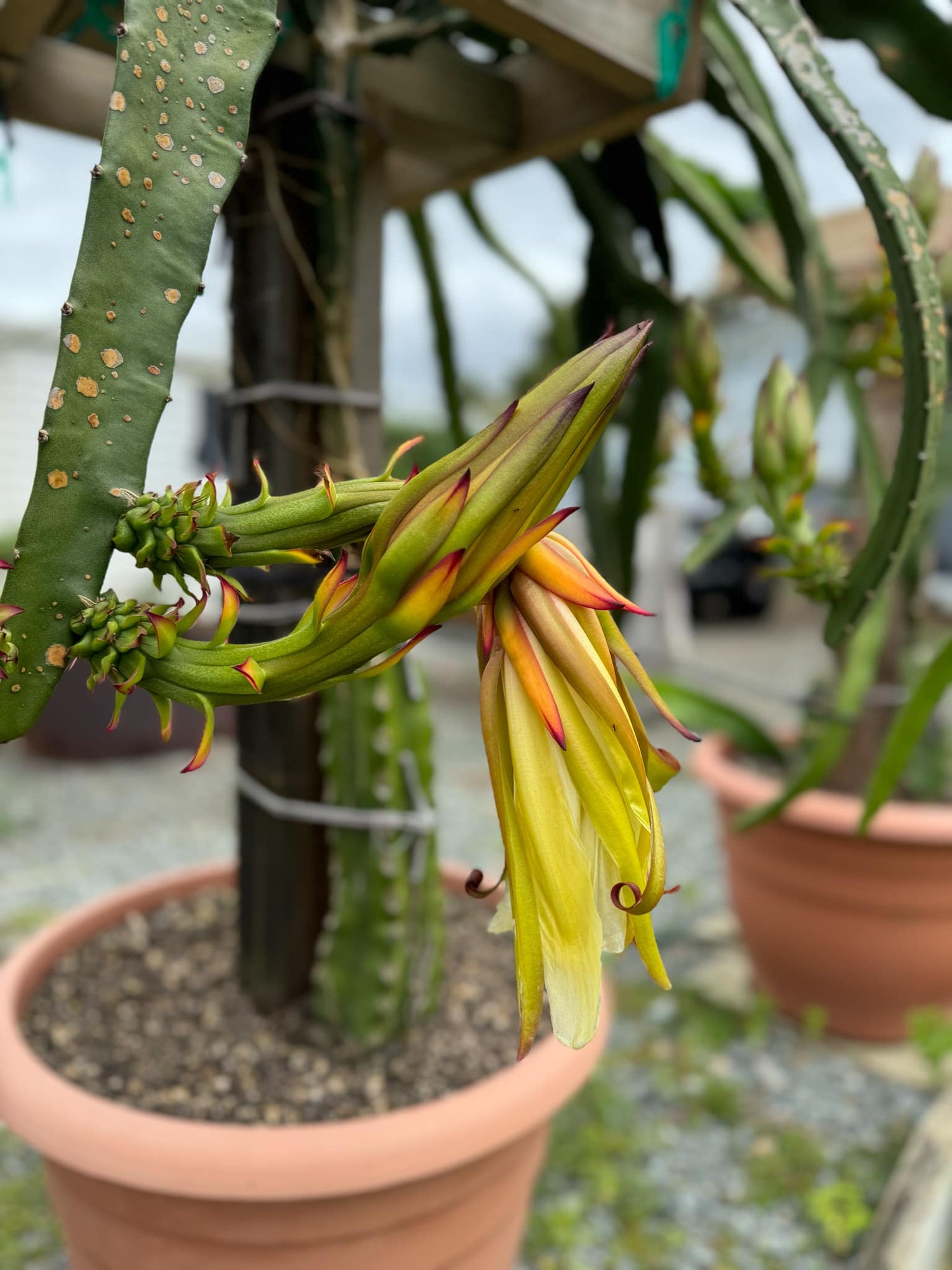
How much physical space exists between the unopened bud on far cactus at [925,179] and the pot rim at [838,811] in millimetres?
625

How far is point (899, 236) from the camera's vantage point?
488mm

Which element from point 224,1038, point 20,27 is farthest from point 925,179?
point 224,1038

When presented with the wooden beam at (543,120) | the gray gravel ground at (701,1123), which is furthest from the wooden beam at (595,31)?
the gray gravel ground at (701,1123)

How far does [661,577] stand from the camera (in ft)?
11.5

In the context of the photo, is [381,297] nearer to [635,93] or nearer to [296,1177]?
[635,93]

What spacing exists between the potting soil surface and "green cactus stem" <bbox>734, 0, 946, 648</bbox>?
20.7 inches

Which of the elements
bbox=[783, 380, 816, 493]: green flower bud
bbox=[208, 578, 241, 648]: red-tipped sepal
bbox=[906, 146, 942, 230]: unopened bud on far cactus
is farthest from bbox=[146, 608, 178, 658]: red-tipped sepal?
bbox=[906, 146, 942, 230]: unopened bud on far cactus

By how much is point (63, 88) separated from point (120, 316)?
0.59 meters

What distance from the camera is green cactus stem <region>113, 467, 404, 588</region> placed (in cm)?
30

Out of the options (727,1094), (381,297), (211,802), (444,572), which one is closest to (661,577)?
(211,802)

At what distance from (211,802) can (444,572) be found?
86.9 inches

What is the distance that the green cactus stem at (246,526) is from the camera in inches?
11.9

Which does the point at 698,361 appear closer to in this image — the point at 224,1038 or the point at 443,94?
the point at 443,94

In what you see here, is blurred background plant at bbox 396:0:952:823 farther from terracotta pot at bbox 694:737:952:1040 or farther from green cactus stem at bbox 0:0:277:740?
green cactus stem at bbox 0:0:277:740
